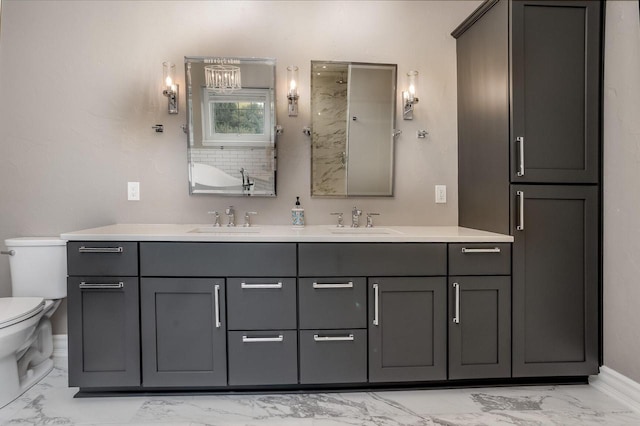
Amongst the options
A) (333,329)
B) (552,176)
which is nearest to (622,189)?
(552,176)

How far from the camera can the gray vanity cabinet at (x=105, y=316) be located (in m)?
1.68

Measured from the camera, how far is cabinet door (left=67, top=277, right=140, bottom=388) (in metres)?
1.68

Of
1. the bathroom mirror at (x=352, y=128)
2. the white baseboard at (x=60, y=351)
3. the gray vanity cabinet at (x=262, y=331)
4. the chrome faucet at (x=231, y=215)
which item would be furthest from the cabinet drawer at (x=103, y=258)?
the bathroom mirror at (x=352, y=128)

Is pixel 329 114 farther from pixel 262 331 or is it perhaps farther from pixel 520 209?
pixel 262 331

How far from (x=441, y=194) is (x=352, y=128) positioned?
0.70 metres

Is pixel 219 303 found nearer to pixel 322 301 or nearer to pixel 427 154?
pixel 322 301

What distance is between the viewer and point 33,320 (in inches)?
69.2

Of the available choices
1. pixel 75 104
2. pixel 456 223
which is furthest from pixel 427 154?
pixel 75 104

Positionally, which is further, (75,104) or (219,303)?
(75,104)

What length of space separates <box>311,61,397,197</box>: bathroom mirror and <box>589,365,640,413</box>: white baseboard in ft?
4.78

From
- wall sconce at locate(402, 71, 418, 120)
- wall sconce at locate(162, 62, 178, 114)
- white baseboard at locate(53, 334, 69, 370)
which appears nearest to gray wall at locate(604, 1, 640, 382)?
wall sconce at locate(402, 71, 418, 120)

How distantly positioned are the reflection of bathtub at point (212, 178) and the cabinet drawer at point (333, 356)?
0.98 meters

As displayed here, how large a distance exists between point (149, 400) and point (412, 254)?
Result: 1447 mm

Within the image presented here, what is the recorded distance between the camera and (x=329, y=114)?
7.15 feet
